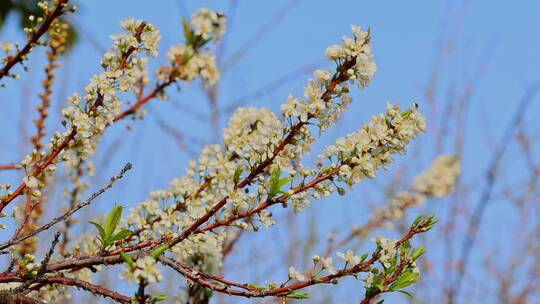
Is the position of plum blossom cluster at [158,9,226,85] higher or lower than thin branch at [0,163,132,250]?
higher

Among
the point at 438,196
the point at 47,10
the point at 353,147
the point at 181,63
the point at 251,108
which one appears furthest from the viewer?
the point at 438,196

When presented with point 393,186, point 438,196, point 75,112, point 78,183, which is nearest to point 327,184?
point 75,112

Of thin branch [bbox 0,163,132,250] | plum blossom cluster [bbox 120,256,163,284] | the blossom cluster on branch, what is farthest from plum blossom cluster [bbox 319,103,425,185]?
plum blossom cluster [bbox 120,256,163,284]

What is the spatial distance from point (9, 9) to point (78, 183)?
470cm

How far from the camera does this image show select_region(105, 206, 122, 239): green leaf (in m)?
1.71

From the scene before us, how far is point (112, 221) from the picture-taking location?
68.1 inches

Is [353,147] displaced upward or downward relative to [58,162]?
downward

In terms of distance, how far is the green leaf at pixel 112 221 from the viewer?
171 cm

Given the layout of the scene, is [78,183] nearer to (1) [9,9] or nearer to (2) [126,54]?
(2) [126,54]

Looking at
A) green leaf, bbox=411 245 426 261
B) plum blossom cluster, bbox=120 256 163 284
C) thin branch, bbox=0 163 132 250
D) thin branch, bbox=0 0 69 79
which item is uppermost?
thin branch, bbox=0 0 69 79

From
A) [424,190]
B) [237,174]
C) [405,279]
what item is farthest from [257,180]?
[424,190]

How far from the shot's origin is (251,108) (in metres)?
2.52

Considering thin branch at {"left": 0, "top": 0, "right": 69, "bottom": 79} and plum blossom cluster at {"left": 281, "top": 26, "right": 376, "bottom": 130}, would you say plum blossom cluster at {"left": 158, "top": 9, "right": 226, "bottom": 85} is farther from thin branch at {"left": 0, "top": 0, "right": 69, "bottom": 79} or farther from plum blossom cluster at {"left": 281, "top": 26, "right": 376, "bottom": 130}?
plum blossom cluster at {"left": 281, "top": 26, "right": 376, "bottom": 130}

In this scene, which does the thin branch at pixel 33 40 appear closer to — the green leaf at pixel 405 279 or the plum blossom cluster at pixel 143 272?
the plum blossom cluster at pixel 143 272
